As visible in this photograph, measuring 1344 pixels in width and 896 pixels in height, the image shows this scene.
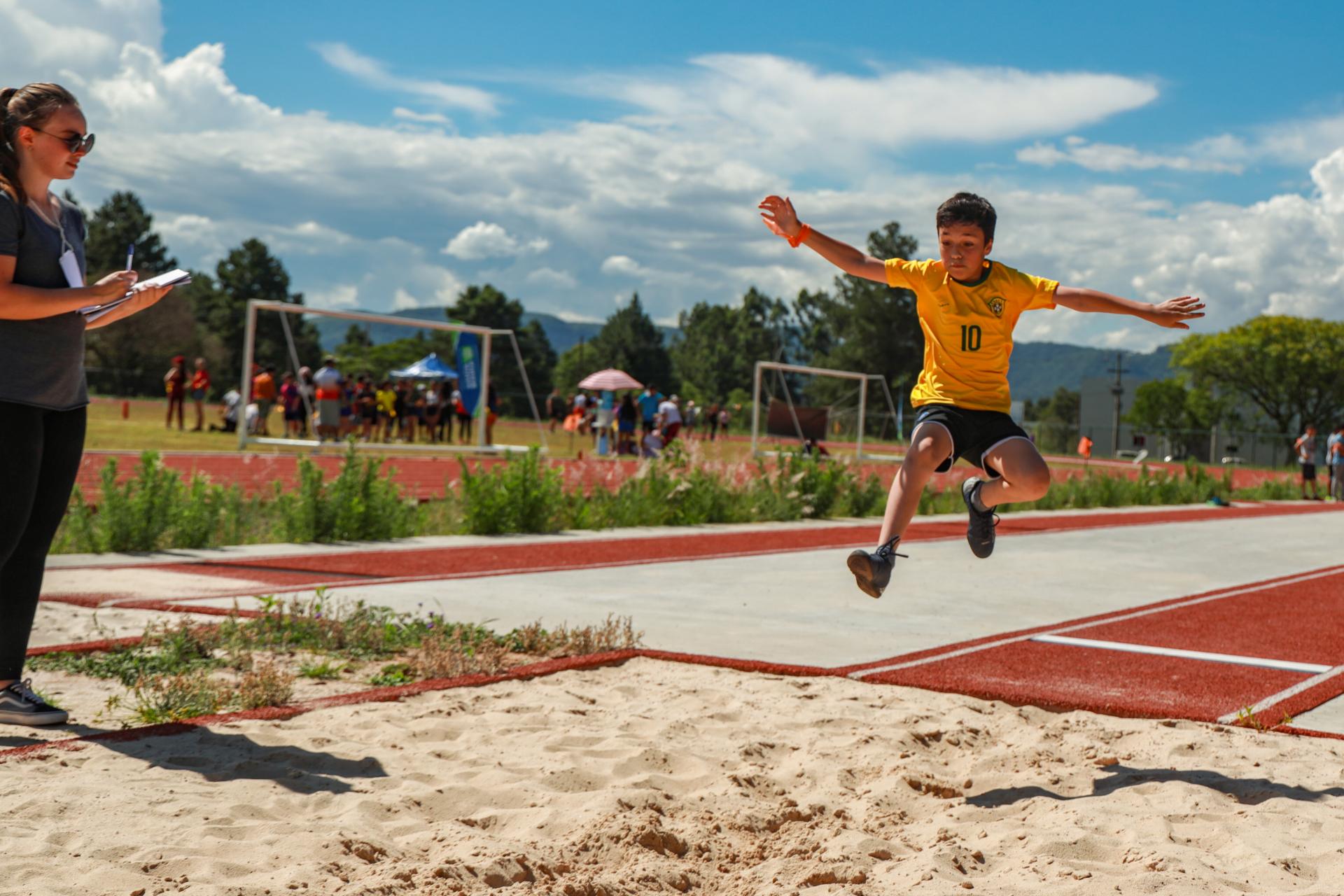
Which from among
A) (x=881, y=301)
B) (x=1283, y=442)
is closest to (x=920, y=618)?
(x=1283, y=442)

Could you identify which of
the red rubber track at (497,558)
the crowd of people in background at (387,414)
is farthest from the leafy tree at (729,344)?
the red rubber track at (497,558)

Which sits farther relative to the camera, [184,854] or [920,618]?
[920,618]

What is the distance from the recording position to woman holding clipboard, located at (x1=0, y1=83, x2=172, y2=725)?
4.68m

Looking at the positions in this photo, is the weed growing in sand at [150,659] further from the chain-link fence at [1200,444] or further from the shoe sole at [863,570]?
the chain-link fence at [1200,444]

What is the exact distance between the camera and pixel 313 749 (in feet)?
16.4

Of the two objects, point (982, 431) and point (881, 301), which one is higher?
point (881, 301)

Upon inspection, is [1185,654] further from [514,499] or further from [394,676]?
[514,499]

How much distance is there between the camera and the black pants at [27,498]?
4754 mm

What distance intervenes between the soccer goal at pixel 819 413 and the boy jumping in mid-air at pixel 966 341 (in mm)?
14897

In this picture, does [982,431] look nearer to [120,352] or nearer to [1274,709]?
[1274,709]

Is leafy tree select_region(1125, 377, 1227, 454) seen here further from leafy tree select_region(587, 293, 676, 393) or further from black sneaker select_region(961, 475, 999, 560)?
black sneaker select_region(961, 475, 999, 560)

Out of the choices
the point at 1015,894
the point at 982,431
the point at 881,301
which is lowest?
the point at 1015,894

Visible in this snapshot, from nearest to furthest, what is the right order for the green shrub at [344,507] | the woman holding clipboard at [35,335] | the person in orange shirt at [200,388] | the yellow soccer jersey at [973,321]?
the woman holding clipboard at [35,335]
the yellow soccer jersey at [973,321]
the green shrub at [344,507]
the person in orange shirt at [200,388]

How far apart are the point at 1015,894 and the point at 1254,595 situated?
28.0 ft
